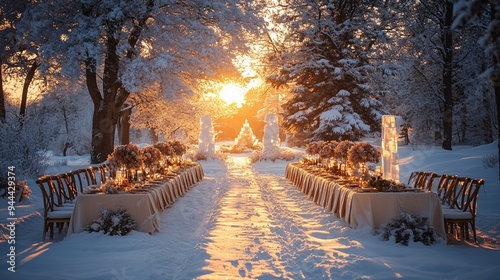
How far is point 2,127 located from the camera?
12.9m

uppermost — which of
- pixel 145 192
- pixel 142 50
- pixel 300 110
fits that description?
pixel 142 50

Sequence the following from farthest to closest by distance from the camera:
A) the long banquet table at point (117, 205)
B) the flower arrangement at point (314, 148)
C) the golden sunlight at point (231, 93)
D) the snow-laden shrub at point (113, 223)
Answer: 1. the golden sunlight at point (231, 93)
2. the flower arrangement at point (314, 148)
3. the long banquet table at point (117, 205)
4. the snow-laden shrub at point (113, 223)

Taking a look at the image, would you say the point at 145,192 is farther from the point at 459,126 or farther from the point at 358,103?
the point at 459,126

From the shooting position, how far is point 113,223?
23.1 feet

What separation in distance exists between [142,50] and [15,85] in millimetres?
7093

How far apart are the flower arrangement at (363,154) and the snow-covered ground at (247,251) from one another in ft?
4.32

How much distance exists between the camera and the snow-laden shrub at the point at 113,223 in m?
7.02

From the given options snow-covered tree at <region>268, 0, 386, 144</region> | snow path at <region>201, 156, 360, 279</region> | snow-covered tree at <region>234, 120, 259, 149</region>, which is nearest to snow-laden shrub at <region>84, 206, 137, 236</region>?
snow path at <region>201, 156, 360, 279</region>

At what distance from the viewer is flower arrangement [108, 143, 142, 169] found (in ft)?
28.2

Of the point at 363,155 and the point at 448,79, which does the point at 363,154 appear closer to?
the point at 363,155

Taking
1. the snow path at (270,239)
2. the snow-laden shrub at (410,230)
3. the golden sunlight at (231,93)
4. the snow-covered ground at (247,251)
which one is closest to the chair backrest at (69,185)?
the snow-covered ground at (247,251)

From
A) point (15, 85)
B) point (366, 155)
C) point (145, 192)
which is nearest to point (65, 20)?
point (15, 85)

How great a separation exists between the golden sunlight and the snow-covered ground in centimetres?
955

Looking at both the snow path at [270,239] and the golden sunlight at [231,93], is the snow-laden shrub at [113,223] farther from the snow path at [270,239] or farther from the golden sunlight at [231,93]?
Result: the golden sunlight at [231,93]
